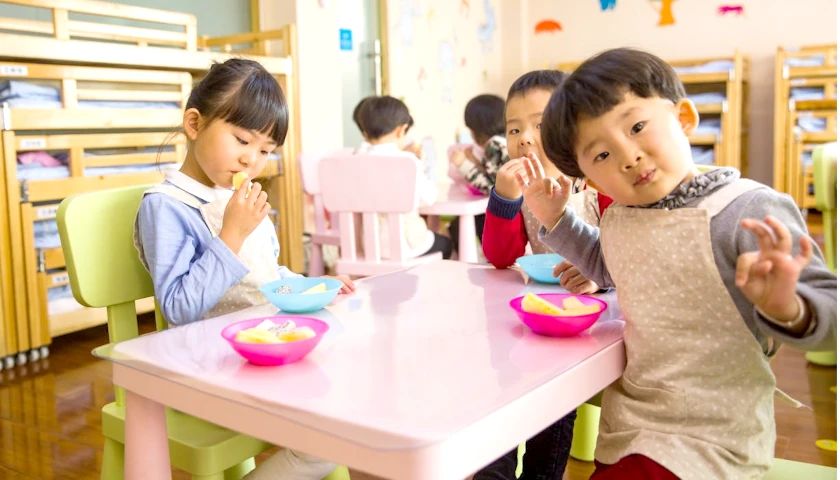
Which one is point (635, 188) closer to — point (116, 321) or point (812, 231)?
point (116, 321)

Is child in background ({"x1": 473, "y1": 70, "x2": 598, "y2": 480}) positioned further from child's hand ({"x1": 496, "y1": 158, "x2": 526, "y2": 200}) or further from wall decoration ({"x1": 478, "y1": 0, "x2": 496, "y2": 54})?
wall decoration ({"x1": 478, "y1": 0, "x2": 496, "y2": 54})

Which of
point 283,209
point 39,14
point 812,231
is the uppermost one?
point 39,14

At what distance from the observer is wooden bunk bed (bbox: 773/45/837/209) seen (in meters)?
5.77

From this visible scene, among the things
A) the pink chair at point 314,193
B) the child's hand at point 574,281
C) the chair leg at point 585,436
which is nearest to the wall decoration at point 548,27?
the pink chair at point 314,193

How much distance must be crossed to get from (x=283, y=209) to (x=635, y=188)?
10.1ft

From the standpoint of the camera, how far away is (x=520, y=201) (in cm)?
150

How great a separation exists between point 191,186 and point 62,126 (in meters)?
1.76

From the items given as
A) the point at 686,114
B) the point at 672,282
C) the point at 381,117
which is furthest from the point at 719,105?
the point at 672,282

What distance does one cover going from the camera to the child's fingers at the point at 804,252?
2.43 ft

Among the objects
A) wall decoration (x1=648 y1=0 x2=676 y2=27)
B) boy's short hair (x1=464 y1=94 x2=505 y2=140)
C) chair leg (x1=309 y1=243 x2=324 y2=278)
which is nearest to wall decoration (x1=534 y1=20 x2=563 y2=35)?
wall decoration (x1=648 y1=0 x2=676 y2=27)

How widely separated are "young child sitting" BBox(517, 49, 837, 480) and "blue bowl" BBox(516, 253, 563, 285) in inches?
9.7

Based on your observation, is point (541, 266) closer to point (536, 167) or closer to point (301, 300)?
point (536, 167)

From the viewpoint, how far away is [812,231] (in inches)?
203

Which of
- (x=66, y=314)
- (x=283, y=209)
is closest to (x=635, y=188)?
(x=66, y=314)
